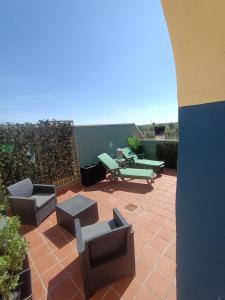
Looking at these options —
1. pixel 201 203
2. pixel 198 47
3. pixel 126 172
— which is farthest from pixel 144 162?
pixel 198 47

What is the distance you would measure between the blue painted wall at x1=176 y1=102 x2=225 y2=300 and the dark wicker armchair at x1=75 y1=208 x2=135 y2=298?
1011 mm

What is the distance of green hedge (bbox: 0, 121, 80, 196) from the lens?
4.61m

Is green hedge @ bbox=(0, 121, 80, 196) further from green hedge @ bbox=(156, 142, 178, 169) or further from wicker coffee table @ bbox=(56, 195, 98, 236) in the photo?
green hedge @ bbox=(156, 142, 178, 169)

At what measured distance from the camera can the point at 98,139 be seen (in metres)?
7.44

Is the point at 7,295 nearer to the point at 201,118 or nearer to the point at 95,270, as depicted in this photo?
the point at 95,270

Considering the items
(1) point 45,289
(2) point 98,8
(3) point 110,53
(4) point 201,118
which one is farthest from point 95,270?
(3) point 110,53

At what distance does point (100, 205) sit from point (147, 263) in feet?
7.30

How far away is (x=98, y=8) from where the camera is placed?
3.41m

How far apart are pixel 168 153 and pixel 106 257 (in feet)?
20.6

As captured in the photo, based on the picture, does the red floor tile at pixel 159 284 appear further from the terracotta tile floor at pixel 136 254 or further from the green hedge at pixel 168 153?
the green hedge at pixel 168 153

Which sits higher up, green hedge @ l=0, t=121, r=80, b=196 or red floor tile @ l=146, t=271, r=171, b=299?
green hedge @ l=0, t=121, r=80, b=196

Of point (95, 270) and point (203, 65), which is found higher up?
point (203, 65)

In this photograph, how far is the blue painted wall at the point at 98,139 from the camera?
6.73 m

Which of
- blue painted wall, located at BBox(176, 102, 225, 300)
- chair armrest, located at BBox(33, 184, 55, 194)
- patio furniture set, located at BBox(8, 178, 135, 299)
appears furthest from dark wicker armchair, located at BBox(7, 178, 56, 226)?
blue painted wall, located at BBox(176, 102, 225, 300)
